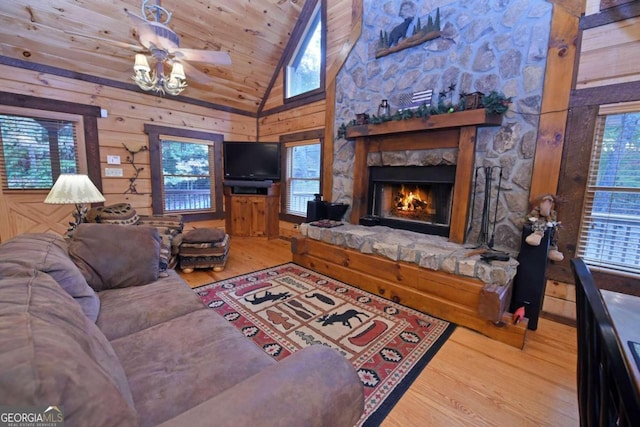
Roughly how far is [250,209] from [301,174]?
1.17 meters

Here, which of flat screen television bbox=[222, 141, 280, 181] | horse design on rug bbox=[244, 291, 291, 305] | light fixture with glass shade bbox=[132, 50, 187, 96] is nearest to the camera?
light fixture with glass shade bbox=[132, 50, 187, 96]

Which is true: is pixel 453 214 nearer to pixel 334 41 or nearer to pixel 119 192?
pixel 334 41

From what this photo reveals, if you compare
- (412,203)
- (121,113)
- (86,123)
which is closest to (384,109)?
(412,203)

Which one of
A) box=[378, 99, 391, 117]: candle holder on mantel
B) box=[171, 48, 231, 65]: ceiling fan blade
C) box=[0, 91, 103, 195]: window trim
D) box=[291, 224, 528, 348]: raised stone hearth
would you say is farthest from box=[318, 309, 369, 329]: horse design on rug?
box=[0, 91, 103, 195]: window trim

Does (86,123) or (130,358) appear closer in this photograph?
(130,358)

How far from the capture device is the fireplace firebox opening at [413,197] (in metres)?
3.10

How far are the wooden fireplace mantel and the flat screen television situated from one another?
184 cm

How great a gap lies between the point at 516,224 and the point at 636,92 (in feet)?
4.13

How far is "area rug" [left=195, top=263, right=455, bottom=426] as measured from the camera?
5.47ft

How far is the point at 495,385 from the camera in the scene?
5.31 feet

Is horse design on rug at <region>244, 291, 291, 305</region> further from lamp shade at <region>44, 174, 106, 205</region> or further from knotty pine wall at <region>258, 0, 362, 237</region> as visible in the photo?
knotty pine wall at <region>258, 0, 362, 237</region>

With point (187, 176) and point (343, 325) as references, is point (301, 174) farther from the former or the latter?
point (343, 325)

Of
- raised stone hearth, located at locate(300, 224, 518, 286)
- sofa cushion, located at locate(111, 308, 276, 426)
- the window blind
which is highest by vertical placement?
the window blind

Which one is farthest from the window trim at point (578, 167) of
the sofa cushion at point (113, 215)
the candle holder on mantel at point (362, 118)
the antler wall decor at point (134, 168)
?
the antler wall decor at point (134, 168)
